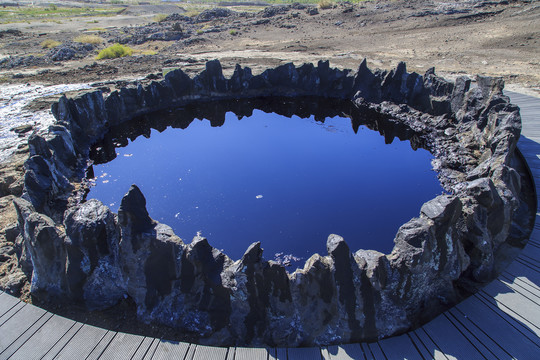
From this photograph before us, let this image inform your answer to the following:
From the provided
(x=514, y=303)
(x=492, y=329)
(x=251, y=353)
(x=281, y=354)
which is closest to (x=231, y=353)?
(x=251, y=353)

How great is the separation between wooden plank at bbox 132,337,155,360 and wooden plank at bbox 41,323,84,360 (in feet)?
4.13

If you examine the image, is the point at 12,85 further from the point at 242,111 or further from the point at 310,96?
the point at 310,96

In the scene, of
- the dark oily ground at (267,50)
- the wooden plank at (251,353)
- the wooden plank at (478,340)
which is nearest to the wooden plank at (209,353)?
the wooden plank at (251,353)

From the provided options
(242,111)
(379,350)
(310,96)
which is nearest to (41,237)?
(379,350)

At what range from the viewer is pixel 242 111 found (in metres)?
19.5

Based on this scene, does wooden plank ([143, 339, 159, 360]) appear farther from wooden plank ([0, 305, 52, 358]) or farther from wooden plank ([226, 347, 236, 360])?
wooden plank ([0, 305, 52, 358])

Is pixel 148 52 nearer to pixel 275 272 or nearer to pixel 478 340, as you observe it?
pixel 275 272

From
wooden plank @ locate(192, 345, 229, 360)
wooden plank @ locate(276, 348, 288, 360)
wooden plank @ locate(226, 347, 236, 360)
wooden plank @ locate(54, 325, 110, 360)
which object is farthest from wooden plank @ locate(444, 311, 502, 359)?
wooden plank @ locate(54, 325, 110, 360)

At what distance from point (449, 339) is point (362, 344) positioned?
58.3 inches

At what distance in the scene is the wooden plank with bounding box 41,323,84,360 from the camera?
587 cm

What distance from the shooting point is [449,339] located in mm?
6051

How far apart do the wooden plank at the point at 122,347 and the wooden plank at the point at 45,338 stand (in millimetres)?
924

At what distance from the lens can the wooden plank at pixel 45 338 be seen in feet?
19.3

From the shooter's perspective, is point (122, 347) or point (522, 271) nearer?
point (122, 347)
